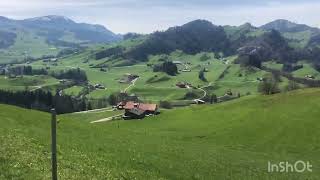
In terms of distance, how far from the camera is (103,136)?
6134cm

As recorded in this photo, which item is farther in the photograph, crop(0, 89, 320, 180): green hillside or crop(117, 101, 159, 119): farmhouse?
crop(117, 101, 159, 119): farmhouse

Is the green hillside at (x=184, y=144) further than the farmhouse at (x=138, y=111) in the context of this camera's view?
No

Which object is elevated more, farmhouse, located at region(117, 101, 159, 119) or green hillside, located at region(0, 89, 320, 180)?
green hillside, located at region(0, 89, 320, 180)

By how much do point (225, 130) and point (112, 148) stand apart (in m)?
43.0

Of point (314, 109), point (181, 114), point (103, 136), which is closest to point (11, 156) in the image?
point (103, 136)

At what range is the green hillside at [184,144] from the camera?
34.9m

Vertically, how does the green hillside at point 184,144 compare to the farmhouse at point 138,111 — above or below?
above

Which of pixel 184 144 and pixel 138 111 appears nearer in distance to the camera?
pixel 184 144

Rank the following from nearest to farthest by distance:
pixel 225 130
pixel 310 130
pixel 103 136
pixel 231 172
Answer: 1. pixel 231 172
2. pixel 103 136
3. pixel 310 130
4. pixel 225 130

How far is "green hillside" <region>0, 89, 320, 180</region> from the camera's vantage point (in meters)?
34.9

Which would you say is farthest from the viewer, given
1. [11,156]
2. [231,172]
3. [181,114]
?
[181,114]

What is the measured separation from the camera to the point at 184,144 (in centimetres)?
6656

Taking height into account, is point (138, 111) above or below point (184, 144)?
below

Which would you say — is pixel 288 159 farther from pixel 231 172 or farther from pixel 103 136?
pixel 103 136
